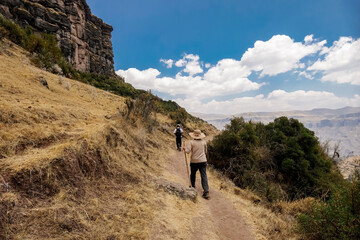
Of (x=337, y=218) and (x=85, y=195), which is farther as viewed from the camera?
(x=337, y=218)

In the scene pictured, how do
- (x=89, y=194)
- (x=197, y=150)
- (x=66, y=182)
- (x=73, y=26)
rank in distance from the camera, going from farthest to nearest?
(x=73, y=26) → (x=197, y=150) → (x=89, y=194) → (x=66, y=182)

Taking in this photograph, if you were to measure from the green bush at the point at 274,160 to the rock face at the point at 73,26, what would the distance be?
1300 inches

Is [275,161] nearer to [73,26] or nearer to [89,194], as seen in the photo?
[89,194]

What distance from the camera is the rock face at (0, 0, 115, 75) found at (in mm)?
28700

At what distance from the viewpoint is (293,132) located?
1551 centimetres

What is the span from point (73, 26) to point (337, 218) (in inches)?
1992

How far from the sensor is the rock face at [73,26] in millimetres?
28700

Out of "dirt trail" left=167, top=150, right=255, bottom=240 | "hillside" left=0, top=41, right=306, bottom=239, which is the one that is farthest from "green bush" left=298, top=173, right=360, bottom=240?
"dirt trail" left=167, top=150, right=255, bottom=240

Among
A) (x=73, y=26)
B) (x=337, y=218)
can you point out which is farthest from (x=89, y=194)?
(x=73, y=26)

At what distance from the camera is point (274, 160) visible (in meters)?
13.8

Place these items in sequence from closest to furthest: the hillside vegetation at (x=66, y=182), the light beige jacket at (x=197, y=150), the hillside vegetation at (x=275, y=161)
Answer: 1. the hillside vegetation at (x=66, y=182)
2. the light beige jacket at (x=197, y=150)
3. the hillside vegetation at (x=275, y=161)

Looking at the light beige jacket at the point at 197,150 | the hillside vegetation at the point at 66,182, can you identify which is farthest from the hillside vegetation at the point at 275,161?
the hillside vegetation at the point at 66,182

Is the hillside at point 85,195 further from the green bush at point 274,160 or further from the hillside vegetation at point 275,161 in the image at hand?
the green bush at point 274,160

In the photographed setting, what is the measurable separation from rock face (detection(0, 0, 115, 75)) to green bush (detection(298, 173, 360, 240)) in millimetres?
36976
